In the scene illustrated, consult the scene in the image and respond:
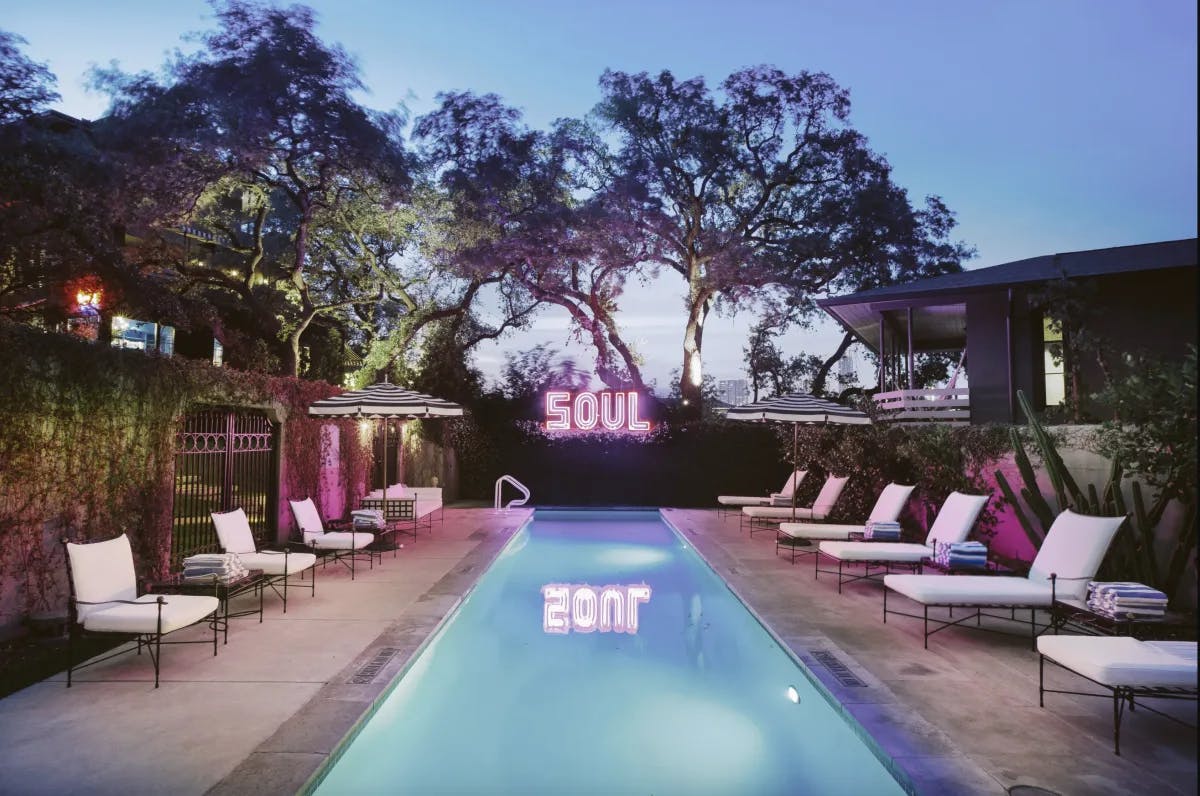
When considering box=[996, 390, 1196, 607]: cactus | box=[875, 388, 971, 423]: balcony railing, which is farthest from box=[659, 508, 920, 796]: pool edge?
box=[875, 388, 971, 423]: balcony railing

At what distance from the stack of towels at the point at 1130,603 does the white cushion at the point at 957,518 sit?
240 centimetres

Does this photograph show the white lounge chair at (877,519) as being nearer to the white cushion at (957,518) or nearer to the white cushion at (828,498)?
the white cushion at (957,518)

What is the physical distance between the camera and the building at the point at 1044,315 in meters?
13.7

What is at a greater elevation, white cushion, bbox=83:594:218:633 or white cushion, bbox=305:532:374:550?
white cushion, bbox=83:594:218:633

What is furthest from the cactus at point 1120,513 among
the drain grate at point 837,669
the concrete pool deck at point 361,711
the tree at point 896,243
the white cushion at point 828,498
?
the tree at point 896,243

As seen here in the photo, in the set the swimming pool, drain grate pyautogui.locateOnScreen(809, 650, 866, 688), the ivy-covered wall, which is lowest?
the swimming pool

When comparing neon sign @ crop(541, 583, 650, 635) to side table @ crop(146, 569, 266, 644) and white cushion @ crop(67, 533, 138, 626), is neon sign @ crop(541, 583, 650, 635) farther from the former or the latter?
white cushion @ crop(67, 533, 138, 626)

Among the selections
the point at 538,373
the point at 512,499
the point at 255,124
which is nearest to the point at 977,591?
the point at 512,499

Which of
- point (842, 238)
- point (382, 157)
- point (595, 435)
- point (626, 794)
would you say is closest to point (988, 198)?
point (842, 238)

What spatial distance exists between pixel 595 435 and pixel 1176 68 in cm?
1871

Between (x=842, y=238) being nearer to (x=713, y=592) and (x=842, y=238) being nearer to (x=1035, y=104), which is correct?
(x=713, y=592)

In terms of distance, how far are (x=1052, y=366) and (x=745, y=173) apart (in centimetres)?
1180

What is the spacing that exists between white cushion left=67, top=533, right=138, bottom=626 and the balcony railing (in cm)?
1375

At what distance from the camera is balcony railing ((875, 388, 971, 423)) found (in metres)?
15.5
